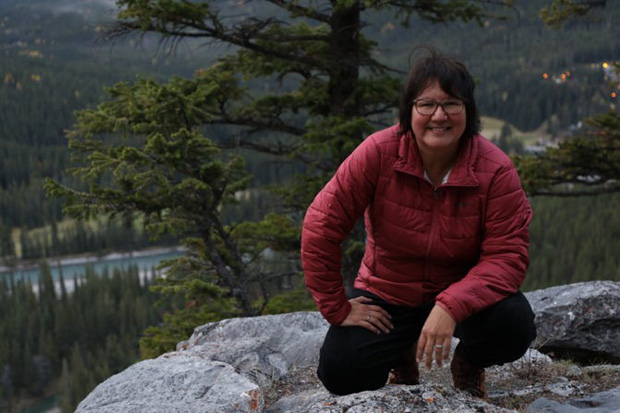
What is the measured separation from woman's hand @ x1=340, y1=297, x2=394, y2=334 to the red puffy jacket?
59 millimetres

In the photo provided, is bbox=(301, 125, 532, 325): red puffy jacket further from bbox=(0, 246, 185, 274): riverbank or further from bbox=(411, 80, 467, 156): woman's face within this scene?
bbox=(0, 246, 185, 274): riverbank

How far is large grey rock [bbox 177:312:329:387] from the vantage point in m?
5.30

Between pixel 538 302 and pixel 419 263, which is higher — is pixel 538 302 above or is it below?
below

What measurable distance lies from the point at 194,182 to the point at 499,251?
7664mm

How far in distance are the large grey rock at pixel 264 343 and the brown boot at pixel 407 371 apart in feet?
4.56

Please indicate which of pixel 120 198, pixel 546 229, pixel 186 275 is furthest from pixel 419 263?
pixel 546 229

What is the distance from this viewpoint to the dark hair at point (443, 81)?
3279mm

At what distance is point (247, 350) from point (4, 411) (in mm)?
72516

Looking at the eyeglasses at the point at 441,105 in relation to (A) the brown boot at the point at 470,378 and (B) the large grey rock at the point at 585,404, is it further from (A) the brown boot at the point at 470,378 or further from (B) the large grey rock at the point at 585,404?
(B) the large grey rock at the point at 585,404

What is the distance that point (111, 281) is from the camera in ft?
298

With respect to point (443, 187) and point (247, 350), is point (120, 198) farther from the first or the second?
point (443, 187)

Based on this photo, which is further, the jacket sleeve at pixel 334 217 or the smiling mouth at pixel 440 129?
the jacket sleeve at pixel 334 217

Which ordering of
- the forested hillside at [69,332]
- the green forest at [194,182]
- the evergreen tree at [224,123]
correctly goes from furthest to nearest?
the forested hillside at [69,332] → the green forest at [194,182] → the evergreen tree at [224,123]

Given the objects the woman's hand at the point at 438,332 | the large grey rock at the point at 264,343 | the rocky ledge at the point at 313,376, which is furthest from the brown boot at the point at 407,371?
the large grey rock at the point at 264,343
